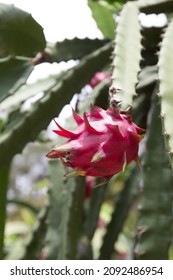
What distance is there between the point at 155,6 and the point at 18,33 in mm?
211

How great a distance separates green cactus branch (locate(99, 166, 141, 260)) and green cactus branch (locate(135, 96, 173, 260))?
10.0 inches

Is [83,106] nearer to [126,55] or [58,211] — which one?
[58,211]

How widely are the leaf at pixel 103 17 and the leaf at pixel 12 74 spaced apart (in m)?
0.45

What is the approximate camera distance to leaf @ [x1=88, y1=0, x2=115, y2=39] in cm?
132

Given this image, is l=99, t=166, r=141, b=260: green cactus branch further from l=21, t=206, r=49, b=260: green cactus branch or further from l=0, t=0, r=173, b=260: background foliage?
l=21, t=206, r=49, b=260: green cactus branch

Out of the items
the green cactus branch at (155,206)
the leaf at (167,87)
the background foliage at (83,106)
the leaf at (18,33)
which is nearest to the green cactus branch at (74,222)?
the background foliage at (83,106)

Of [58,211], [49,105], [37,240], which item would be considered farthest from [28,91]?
[37,240]

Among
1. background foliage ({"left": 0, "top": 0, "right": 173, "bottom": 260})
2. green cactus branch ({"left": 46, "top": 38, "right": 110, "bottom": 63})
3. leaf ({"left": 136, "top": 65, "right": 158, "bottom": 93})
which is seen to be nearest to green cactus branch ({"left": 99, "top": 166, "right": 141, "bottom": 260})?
background foliage ({"left": 0, "top": 0, "right": 173, "bottom": 260})

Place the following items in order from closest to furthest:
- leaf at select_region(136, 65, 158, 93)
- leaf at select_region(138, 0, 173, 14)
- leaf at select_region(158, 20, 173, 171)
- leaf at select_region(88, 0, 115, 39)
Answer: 1. leaf at select_region(158, 20, 173, 171)
2. leaf at select_region(138, 0, 173, 14)
3. leaf at select_region(136, 65, 158, 93)
4. leaf at select_region(88, 0, 115, 39)

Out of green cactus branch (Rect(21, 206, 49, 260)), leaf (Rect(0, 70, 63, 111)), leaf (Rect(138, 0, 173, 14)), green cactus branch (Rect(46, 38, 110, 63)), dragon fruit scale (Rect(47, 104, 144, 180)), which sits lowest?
green cactus branch (Rect(21, 206, 49, 260))

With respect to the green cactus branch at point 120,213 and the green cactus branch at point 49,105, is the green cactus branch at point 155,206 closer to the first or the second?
the green cactus branch at point 49,105

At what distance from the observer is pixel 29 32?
0.86 metres

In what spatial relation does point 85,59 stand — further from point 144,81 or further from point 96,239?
point 96,239

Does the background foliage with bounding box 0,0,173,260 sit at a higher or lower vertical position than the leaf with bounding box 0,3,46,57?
lower
